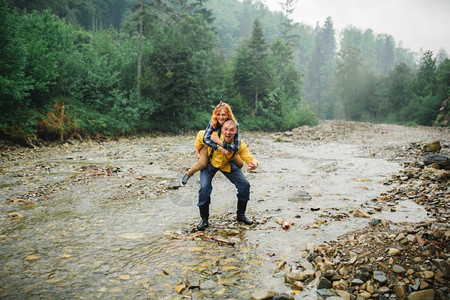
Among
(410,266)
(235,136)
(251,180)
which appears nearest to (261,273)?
(410,266)

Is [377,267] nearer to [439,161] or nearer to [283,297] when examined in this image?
[283,297]

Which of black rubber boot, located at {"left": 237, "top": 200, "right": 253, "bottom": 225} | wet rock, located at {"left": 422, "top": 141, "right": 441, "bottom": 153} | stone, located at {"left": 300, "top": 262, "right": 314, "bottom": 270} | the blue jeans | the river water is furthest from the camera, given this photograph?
wet rock, located at {"left": 422, "top": 141, "right": 441, "bottom": 153}

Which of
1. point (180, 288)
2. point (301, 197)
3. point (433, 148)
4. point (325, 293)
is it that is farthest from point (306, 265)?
point (433, 148)

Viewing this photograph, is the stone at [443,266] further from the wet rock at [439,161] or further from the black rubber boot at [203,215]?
the wet rock at [439,161]

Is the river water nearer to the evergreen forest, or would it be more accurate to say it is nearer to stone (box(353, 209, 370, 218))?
stone (box(353, 209, 370, 218))

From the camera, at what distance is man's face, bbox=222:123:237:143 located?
4.96 metres

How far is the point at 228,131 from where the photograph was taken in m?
4.97

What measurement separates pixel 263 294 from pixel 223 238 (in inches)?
71.7

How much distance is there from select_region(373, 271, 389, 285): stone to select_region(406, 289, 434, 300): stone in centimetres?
32

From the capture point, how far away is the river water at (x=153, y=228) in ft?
12.0

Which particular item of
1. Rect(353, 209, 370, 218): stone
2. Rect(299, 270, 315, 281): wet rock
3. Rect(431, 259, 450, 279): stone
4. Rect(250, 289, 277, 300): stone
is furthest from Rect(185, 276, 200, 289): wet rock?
Rect(353, 209, 370, 218): stone

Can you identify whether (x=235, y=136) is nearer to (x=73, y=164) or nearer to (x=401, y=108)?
(x=73, y=164)

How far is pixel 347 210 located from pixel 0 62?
55.0 feet

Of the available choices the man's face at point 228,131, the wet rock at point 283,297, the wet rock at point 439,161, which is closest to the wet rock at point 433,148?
the wet rock at point 439,161
